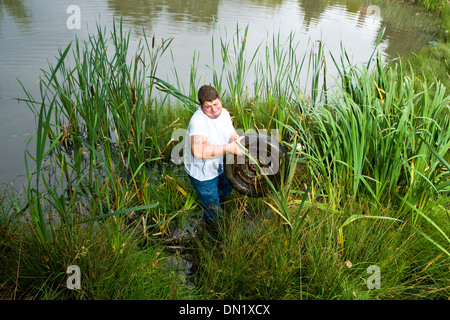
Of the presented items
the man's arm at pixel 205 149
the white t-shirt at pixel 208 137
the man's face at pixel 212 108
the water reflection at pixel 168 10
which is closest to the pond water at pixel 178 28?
the water reflection at pixel 168 10

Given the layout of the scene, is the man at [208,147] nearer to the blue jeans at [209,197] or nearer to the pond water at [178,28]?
the blue jeans at [209,197]

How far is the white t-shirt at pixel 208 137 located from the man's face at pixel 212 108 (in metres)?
0.03

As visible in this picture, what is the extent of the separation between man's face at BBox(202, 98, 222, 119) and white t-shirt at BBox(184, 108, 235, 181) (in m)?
0.03

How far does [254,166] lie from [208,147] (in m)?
0.44

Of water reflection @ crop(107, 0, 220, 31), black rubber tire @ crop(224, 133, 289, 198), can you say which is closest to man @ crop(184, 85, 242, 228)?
black rubber tire @ crop(224, 133, 289, 198)

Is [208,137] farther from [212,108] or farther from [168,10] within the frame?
[168,10]

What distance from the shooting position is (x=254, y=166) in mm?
2705

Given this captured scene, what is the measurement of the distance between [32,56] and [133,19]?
10.2 feet

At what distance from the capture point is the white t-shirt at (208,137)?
2.52 meters

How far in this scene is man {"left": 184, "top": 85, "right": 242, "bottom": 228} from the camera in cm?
248

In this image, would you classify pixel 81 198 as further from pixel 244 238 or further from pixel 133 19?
pixel 133 19

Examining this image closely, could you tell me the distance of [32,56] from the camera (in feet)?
19.5

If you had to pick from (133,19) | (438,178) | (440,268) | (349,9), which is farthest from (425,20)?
(440,268)

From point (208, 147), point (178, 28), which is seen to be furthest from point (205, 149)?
point (178, 28)
